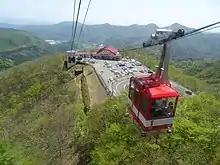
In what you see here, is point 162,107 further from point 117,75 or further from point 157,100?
point 117,75

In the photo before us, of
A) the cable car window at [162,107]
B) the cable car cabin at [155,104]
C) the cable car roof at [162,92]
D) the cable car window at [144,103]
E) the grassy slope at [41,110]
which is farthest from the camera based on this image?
the grassy slope at [41,110]

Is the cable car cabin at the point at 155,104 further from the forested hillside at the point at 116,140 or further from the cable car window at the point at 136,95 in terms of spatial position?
the forested hillside at the point at 116,140

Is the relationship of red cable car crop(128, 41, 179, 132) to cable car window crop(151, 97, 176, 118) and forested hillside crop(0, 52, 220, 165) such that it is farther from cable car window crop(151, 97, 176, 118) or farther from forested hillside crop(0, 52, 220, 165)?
forested hillside crop(0, 52, 220, 165)

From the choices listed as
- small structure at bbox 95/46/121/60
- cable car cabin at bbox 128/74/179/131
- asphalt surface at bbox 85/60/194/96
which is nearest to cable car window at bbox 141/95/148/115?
cable car cabin at bbox 128/74/179/131

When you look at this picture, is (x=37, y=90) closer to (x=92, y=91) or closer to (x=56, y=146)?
(x=92, y=91)

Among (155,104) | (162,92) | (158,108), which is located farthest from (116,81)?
(162,92)

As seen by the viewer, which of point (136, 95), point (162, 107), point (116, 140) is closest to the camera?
point (162, 107)

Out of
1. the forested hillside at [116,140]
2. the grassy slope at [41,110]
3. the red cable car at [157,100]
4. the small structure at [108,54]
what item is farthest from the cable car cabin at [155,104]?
the small structure at [108,54]
